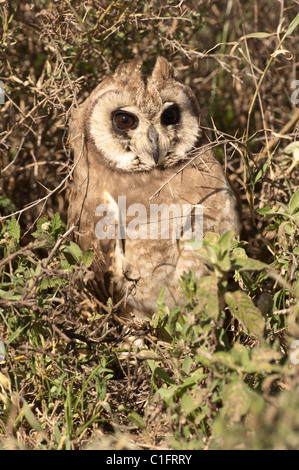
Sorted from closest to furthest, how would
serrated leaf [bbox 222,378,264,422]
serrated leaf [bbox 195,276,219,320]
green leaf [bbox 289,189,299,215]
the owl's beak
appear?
serrated leaf [bbox 222,378,264,422], serrated leaf [bbox 195,276,219,320], green leaf [bbox 289,189,299,215], the owl's beak

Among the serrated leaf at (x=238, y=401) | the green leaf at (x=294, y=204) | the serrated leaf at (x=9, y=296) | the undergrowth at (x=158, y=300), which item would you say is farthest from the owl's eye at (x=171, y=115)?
the serrated leaf at (x=238, y=401)

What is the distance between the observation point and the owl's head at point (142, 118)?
102 inches

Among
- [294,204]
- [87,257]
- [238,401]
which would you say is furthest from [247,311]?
[87,257]

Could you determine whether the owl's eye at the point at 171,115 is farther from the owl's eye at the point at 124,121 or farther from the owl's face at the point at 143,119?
the owl's eye at the point at 124,121

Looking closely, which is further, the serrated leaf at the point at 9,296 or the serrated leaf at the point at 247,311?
the serrated leaf at the point at 9,296

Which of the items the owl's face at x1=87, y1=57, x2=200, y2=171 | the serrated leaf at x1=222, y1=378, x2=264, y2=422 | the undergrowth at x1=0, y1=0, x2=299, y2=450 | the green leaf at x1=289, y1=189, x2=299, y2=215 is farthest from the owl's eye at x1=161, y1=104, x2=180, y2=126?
the serrated leaf at x1=222, y1=378, x2=264, y2=422

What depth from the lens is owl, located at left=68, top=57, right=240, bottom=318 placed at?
2570mm

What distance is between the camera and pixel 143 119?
2.62 m

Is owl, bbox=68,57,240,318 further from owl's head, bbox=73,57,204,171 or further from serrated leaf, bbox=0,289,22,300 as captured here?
serrated leaf, bbox=0,289,22,300

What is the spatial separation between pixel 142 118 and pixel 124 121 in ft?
0.34

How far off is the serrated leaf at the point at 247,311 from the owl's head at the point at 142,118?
3.50 feet

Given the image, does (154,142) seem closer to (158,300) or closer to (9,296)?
(158,300)

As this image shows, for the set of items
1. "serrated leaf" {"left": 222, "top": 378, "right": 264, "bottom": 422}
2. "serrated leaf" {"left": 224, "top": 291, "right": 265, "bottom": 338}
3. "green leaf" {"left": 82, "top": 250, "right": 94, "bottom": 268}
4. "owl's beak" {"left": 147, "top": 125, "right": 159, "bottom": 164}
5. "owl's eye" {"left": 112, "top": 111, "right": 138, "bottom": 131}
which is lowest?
"serrated leaf" {"left": 222, "top": 378, "right": 264, "bottom": 422}

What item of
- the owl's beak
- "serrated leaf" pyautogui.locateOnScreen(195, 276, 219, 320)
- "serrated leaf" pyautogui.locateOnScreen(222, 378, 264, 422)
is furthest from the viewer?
the owl's beak
